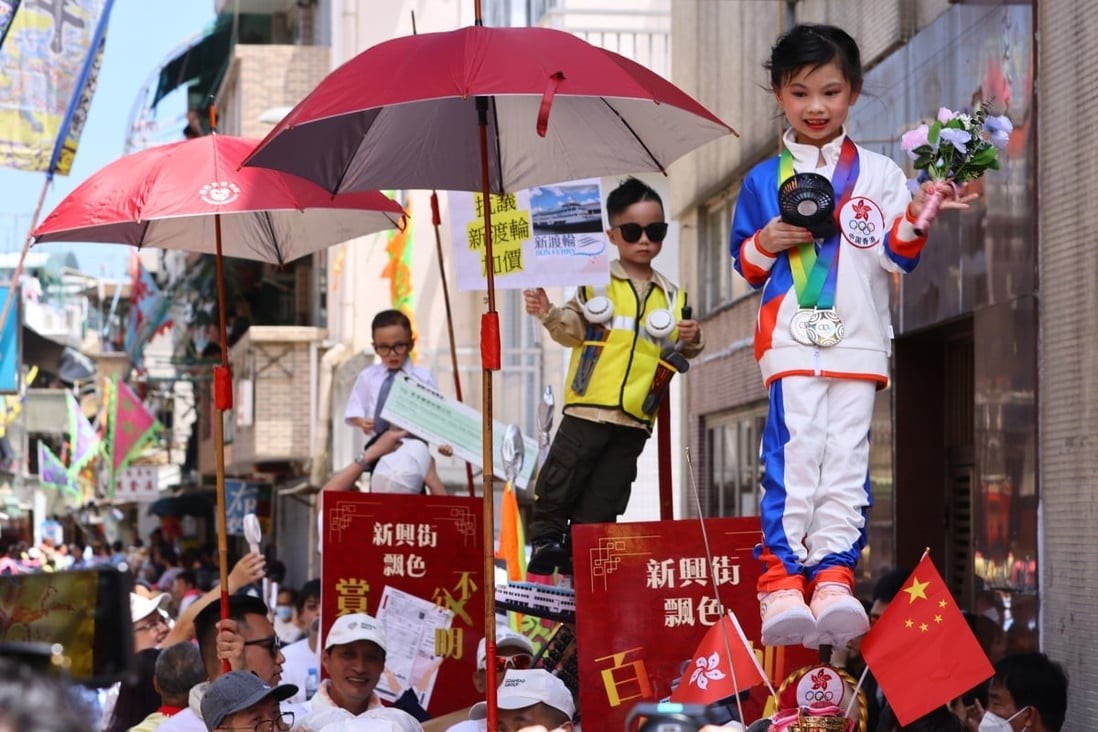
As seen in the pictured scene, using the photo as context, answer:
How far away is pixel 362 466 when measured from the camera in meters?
10.2

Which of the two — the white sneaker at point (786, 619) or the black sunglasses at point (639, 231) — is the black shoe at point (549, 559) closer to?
the black sunglasses at point (639, 231)

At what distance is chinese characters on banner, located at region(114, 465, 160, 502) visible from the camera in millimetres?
34125

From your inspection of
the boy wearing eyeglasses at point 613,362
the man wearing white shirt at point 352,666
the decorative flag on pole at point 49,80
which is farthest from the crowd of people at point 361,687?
the decorative flag on pole at point 49,80

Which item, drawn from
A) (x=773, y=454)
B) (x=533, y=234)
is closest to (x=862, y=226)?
(x=773, y=454)

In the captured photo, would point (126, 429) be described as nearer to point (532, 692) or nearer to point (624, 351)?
point (624, 351)

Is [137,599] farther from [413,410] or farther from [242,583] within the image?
[242,583]

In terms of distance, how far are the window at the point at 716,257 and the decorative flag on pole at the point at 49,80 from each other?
227 inches

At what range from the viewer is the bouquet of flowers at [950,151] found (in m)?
5.79

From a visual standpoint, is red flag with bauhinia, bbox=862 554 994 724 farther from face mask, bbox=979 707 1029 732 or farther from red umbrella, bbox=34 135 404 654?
red umbrella, bbox=34 135 404 654

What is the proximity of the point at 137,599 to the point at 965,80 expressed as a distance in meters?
6.19

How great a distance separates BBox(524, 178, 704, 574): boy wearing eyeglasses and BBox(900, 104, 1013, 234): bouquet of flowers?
85.5 inches

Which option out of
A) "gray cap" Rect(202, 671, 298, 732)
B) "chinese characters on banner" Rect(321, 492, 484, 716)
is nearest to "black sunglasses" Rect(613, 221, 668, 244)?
"chinese characters on banner" Rect(321, 492, 484, 716)

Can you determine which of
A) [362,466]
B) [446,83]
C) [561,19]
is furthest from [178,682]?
[561,19]

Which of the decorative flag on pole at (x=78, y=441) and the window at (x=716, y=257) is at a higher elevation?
the window at (x=716, y=257)
